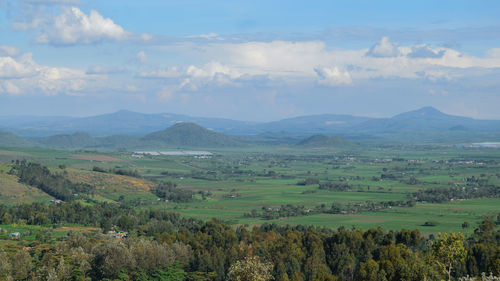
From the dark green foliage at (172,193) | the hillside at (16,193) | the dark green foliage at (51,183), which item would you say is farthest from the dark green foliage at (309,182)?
the hillside at (16,193)

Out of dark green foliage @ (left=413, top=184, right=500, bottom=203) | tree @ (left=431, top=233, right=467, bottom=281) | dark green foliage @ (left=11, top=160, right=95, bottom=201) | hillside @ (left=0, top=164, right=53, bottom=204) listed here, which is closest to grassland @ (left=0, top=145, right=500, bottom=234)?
hillside @ (left=0, top=164, right=53, bottom=204)

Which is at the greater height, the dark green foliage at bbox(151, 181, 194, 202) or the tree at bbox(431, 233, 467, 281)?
the tree at bbox(431, 233, 467, 281)

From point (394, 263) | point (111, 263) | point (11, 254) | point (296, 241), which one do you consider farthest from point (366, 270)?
point (11, 254)

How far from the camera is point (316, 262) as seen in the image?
67.1m

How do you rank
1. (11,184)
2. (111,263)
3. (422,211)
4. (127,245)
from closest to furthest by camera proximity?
(111,263)
(127,245)
(422,211)
(11,184)

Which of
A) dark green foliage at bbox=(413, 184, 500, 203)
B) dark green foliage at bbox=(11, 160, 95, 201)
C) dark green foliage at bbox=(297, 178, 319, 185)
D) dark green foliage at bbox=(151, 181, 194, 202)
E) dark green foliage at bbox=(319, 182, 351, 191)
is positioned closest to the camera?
dark green foliage at bbox=(413, 184, 500, 203)

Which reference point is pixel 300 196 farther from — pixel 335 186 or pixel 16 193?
pixel 16 193

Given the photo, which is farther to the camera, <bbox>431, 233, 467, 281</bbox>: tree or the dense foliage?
the dense foliage

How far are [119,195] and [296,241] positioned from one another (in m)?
76.6

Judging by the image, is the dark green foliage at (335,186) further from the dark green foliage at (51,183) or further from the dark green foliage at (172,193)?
the dark green foliage at (51,183)

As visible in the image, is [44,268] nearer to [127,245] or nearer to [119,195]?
[127,245]

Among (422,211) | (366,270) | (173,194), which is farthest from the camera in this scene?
(173,194)

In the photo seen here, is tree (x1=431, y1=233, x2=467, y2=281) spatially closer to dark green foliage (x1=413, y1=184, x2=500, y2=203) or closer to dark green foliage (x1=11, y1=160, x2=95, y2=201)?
dark green foliage (x1=413, y1=184, x2=500, y2=203)

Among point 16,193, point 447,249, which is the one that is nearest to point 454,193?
point 447,249
